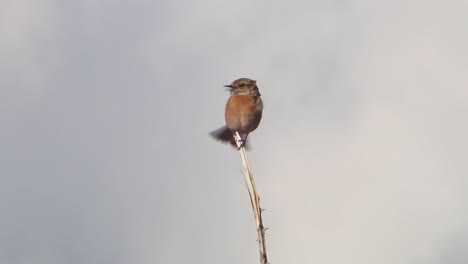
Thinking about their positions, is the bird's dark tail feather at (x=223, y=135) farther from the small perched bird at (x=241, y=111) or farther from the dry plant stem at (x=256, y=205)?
the dry plant stem at (x=256, y=205)

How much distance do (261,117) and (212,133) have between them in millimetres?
1356

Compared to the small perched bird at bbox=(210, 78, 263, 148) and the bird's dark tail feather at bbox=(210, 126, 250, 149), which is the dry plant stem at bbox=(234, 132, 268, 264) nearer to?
the small perched bird at bbox=(210, 78, 263, 148)

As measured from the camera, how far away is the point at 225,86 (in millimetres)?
14367

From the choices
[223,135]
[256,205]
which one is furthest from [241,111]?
[256,205]

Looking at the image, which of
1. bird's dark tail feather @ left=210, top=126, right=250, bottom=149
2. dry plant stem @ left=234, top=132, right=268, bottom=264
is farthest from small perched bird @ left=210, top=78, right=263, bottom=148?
dry plant stem @ left=234, top=132, right=268, bottom=264

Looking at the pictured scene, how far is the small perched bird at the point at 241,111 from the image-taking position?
13.2m

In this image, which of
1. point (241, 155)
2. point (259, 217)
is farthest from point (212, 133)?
point (259, 217)

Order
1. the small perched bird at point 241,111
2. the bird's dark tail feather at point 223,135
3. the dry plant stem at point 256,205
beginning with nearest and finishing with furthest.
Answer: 1. the dry plant stem at point 256,205
2. the small perched bird at point 241,111
3. the bird's dark tail feather at point 223,135

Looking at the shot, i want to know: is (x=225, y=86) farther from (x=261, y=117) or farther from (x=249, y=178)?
(x=249, y=178)

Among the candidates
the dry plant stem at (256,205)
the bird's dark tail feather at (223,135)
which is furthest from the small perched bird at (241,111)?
the dry plant stem at (256,205)

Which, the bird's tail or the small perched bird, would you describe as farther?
the bird's tail

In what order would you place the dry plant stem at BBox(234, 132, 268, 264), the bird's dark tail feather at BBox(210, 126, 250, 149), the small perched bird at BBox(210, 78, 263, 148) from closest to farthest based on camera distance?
the dry plant stem at BBox(234, 132, 268, 264), the small perched bird at BBox(210, 78, 263, 148), the bird's dark tail feather at BBox(210, 126, 250, 149)

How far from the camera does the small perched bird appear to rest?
520 inches

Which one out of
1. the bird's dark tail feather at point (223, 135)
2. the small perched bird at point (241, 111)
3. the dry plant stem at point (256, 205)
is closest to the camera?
the dry plant stem at point (256, 205)
